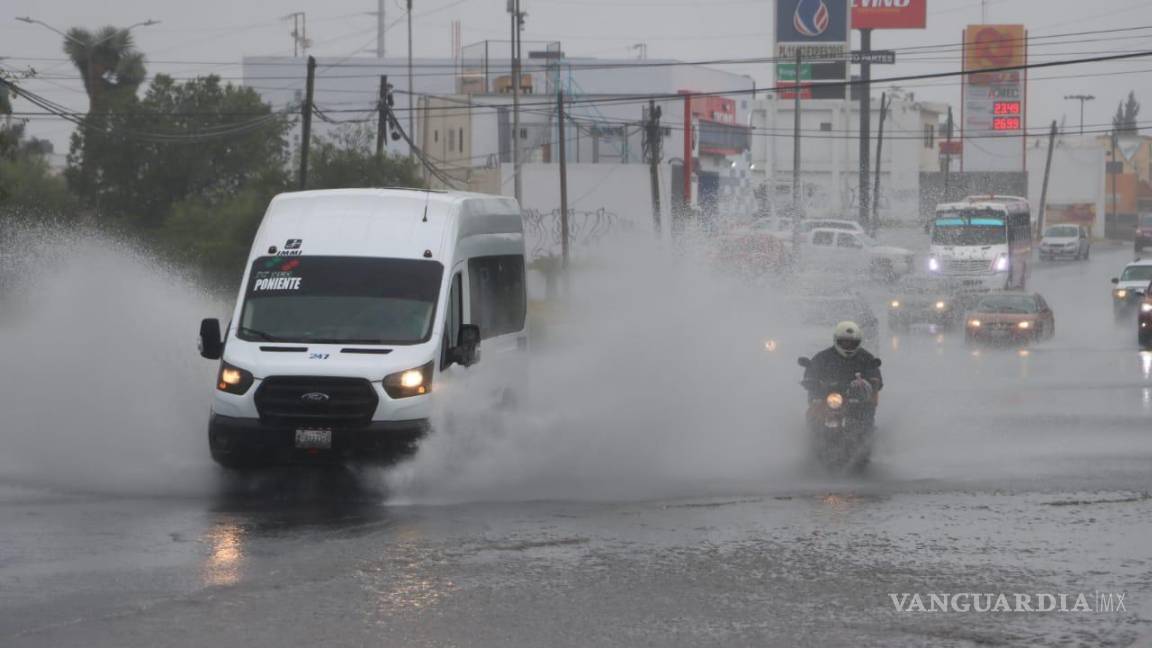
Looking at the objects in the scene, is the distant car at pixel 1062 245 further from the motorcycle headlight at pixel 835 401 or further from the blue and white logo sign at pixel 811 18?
the motorcycle headlight at pixel 835 401

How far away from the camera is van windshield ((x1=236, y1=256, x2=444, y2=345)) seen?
45.5ft

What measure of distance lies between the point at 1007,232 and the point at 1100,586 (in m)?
47.1

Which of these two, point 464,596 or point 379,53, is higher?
point 379,53

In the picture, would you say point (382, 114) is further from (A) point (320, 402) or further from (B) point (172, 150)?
(A) point (320, 402)

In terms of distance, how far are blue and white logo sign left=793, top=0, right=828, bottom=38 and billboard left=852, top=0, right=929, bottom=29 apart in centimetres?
464

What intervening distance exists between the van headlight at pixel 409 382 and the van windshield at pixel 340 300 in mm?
467

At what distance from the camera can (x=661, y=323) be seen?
1995 centimetres

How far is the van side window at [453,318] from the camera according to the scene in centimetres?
1388

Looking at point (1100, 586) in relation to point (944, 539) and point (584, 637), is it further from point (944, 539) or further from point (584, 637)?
point (584, 637)

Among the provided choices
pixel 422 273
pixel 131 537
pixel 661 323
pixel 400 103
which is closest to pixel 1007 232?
pixel 661 323

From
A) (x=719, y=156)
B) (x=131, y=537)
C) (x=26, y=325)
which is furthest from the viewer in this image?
(x=719, y=156)

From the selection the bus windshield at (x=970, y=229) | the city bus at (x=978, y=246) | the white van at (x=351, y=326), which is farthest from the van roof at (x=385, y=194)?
the bus windshield at (x=970, y=229)

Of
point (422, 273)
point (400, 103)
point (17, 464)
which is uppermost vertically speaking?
point (400, 103)

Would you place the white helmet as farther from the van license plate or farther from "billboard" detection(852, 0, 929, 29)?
"billboard" detection(852, 0, 929, 29)
